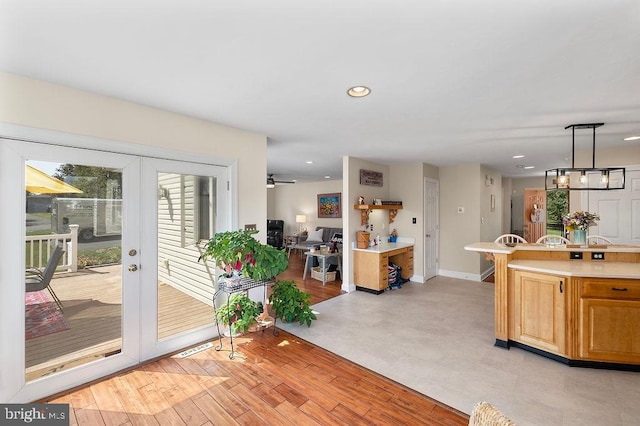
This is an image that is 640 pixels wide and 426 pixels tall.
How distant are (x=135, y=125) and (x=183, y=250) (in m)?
1.25

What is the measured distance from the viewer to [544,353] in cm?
264

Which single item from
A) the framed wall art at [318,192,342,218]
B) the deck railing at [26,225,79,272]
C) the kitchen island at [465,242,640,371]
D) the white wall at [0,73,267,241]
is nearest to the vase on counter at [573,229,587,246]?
the kitchen island at [465,242,640,371]

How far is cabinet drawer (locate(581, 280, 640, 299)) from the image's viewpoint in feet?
7.77

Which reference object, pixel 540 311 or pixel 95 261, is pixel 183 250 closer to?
pixel 95 261

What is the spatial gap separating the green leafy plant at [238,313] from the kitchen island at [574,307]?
8.47 feet

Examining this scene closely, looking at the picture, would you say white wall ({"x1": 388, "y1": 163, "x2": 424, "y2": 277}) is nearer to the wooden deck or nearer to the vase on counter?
the vase on counter

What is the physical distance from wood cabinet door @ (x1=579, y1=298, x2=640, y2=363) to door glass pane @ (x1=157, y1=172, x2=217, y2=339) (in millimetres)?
3638

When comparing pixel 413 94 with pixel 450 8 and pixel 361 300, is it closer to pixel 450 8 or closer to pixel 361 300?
pixel 450 8

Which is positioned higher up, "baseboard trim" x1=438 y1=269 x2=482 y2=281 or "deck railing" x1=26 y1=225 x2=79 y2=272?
"deck railing" x1=26 y1=225 x2=79 y2=272

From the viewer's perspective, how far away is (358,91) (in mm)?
2182

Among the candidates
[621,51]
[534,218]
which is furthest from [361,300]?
[534,218]

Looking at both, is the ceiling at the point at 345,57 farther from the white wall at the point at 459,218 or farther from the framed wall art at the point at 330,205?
the framed wall art at the point at 330,205

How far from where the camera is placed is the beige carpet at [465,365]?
6.47ft

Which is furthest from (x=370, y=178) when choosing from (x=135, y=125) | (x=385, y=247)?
(x=135, y=125)
